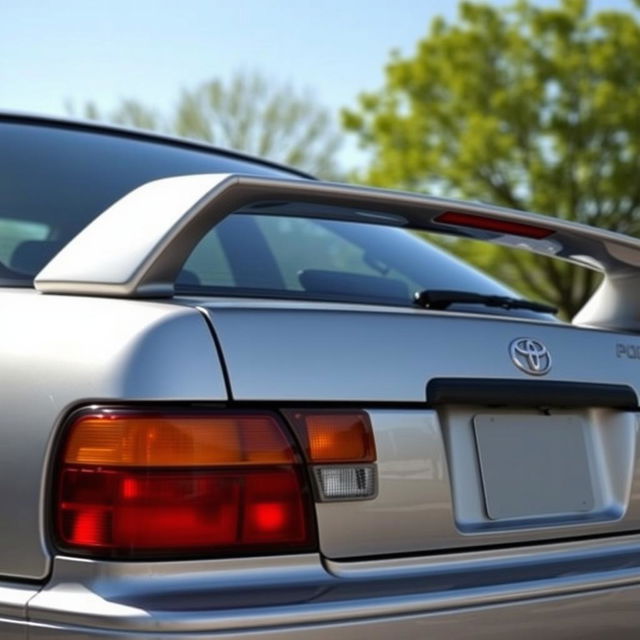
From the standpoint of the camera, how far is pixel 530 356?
2.23m

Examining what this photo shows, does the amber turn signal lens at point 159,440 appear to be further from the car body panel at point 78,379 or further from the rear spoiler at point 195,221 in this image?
the rear spoiler at point 195,221

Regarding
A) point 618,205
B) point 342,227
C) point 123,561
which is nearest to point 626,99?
point 618,205

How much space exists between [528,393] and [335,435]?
0.45 metres

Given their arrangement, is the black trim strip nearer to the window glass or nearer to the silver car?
the silver car

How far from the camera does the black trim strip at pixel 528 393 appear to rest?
206 centimetres

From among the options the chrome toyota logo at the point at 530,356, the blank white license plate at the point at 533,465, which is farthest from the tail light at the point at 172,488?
the chrome toyota logo at the point at 530,356

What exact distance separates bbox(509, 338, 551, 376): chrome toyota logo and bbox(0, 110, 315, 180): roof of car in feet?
4.48

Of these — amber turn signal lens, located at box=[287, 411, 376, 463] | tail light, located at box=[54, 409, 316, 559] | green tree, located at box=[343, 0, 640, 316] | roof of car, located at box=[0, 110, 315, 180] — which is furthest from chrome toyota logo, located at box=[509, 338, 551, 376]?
green tree, located at box=[343, 0, 640, 316]

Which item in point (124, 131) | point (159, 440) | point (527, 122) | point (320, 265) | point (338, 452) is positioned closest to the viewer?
point (159, 440)

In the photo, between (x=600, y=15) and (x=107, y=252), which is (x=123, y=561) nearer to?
(x=107, y=252)

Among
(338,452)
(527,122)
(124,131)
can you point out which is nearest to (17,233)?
(124,131)

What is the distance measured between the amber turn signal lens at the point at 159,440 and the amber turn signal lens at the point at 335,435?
0.33 feet

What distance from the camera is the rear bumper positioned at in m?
1.73

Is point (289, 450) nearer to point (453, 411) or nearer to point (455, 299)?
point (453, 411)
